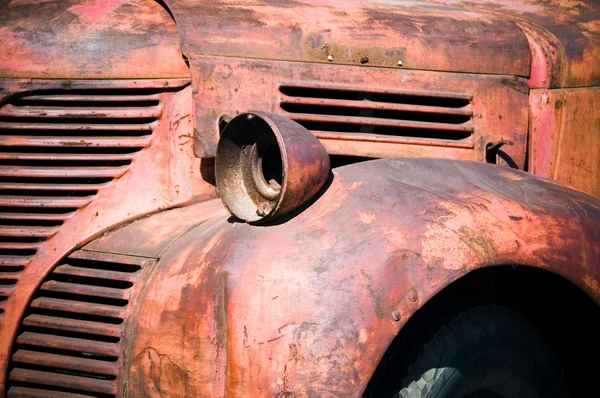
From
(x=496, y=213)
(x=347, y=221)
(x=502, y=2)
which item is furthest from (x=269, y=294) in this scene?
(x=502, y=2)

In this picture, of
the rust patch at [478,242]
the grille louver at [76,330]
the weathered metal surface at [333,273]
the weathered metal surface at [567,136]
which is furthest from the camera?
the weathered metal surface at [567,136]

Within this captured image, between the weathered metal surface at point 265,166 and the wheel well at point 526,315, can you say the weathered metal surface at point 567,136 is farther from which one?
the weathered metal surface at point 265,166

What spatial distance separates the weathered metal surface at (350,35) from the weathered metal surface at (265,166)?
1.93 feet

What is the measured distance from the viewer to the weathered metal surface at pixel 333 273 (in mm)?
2439

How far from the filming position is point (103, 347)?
2.82 meters

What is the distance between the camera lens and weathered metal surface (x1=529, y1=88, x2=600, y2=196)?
3.66 metres

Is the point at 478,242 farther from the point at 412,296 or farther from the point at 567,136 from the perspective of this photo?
the point at 567,136

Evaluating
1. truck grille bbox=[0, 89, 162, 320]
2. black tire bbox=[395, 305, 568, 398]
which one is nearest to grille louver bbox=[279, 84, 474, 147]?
truck grille bbox=[0, 89, 162, 320]

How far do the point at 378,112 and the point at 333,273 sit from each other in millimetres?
1138

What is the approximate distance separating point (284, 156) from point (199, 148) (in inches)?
29.6

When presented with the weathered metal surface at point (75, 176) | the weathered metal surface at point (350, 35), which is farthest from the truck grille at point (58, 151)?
the weathered metal surface at point (350, 35)

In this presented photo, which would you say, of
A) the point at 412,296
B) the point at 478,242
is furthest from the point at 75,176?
the point at 478,242

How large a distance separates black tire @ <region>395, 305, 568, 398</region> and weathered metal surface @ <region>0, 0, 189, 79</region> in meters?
1.52

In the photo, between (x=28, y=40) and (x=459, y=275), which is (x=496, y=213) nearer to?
(x=459, y=275)
